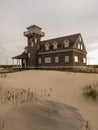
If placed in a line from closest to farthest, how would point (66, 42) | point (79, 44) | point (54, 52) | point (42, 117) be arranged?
point (42, 117) < point (66, 42) < point (79, 44) < point (54, 52)

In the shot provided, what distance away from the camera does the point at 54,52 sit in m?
34.5

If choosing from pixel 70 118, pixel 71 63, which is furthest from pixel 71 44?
pixel 70 118

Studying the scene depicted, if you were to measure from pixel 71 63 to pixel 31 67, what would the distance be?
1169 cm

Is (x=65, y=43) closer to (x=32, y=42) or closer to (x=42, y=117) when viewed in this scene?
(x=32, y=42)

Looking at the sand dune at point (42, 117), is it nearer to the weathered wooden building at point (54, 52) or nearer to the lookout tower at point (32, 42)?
the weathered wooden building at point (54, 52)

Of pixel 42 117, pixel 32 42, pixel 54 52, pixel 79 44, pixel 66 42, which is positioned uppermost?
pixel 32 42

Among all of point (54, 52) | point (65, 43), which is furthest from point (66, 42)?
point (54, 52)

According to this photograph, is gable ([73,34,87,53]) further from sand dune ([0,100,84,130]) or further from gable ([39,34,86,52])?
sand dune ([0,100,84,130])

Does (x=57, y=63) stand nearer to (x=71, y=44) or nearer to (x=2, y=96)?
(x=71, y=44)

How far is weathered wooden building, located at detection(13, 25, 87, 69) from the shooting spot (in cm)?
3228

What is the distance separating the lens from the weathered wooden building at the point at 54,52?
106 ft

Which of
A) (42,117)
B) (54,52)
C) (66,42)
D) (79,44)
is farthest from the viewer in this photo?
(54,52)

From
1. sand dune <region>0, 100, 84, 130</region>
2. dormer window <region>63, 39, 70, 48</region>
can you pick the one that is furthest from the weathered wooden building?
sand dune <region>0, 100, 84, 130</region>

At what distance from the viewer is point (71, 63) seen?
3173 cm
